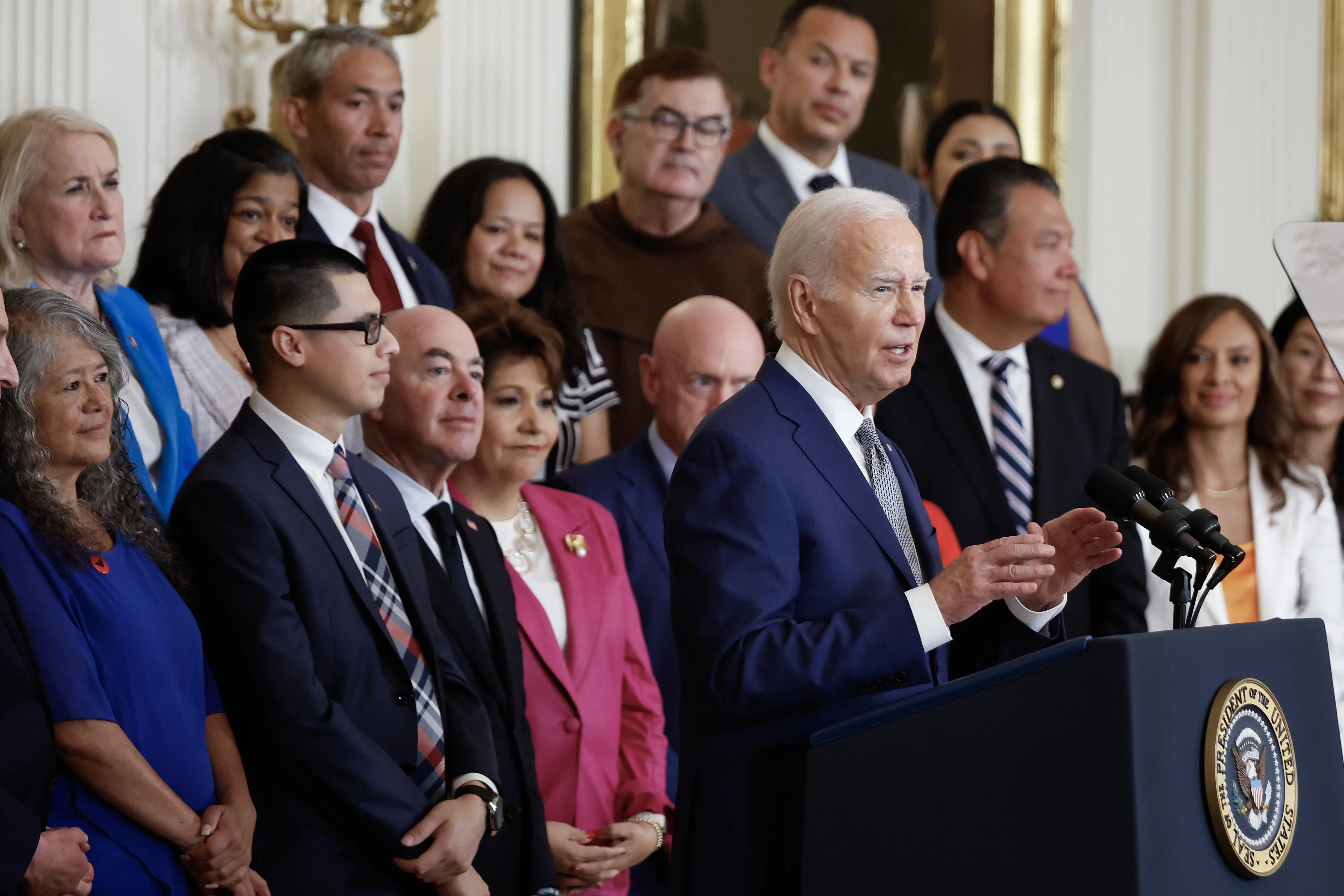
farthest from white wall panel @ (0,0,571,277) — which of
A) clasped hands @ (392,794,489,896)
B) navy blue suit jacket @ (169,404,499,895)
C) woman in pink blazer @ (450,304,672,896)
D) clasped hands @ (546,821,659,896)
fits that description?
clasped hands @ (392,794,489,896)

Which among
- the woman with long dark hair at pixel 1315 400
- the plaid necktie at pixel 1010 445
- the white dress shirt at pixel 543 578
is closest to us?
the white dress shirt at pixel 543 578

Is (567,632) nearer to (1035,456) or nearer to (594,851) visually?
(594,851)

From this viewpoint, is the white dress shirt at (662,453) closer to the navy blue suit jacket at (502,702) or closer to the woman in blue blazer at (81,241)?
the navy blue suit jacket at (502,702)

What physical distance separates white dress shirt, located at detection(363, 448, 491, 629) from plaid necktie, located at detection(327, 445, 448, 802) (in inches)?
9.7

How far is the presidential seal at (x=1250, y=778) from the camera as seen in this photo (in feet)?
6.67

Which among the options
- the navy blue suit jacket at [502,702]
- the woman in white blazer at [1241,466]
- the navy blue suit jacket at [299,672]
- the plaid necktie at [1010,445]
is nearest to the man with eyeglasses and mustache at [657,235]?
the plaid necktie at [1010,445]

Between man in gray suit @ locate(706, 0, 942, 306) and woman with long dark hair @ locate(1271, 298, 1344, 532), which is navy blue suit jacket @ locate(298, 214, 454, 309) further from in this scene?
woman with long dark hair @ locate(1271, 298, 1344, 532)

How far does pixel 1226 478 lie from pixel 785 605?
2692 millimetres

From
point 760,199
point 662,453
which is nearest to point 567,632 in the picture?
point 662,453

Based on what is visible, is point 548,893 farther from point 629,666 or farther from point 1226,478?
point 1226,478

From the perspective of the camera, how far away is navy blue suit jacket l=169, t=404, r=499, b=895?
8.72 ft

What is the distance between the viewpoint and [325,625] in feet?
8.98

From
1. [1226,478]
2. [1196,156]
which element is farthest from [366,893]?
[1196,156]

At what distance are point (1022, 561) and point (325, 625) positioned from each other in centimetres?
119
